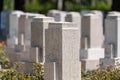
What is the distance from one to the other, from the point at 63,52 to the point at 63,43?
0.19 meters

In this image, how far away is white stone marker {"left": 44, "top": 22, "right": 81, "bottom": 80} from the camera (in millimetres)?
12320

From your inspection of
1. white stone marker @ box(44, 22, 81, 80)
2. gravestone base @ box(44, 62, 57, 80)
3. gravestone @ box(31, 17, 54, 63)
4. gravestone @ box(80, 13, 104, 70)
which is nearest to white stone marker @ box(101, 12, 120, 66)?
gravestone @ box(80, 13, 104, 70)

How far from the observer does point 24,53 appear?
55.7 ft

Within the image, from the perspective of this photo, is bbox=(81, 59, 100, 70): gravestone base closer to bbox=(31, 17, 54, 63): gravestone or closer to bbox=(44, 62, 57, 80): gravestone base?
bbox=(31, 17, 54, 63): gravestone

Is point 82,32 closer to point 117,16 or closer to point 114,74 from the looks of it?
point 117,16

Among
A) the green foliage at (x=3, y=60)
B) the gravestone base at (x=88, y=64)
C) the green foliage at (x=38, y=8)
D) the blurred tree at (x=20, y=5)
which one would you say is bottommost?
the gravestone base at (x=88, y=64)

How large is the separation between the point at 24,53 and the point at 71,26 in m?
4.51

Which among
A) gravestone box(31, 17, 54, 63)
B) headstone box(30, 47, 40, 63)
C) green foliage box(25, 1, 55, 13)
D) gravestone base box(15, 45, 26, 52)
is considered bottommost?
gravestone base box(15, 45, 26, 52)

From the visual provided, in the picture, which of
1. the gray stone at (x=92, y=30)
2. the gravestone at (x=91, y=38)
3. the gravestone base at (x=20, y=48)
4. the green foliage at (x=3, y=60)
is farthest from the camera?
the gray stone at (x=92, y=30)

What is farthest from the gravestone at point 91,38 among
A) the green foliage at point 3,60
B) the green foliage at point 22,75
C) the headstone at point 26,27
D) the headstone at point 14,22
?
the green foliage at point 22,75

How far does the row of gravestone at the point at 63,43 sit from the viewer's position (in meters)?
12.4

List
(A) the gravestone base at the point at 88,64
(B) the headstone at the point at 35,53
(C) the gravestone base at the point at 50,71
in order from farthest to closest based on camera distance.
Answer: (A) the gravestone base at the point at 88,64 → (B) the headstone at the point at 35,53 → (C) the gravestone base at the point at 50,71

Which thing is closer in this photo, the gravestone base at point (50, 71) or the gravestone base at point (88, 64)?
the gravestone base at point (50, 71)

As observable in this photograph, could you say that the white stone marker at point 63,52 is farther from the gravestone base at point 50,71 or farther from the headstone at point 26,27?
the headstone at point 26,27
